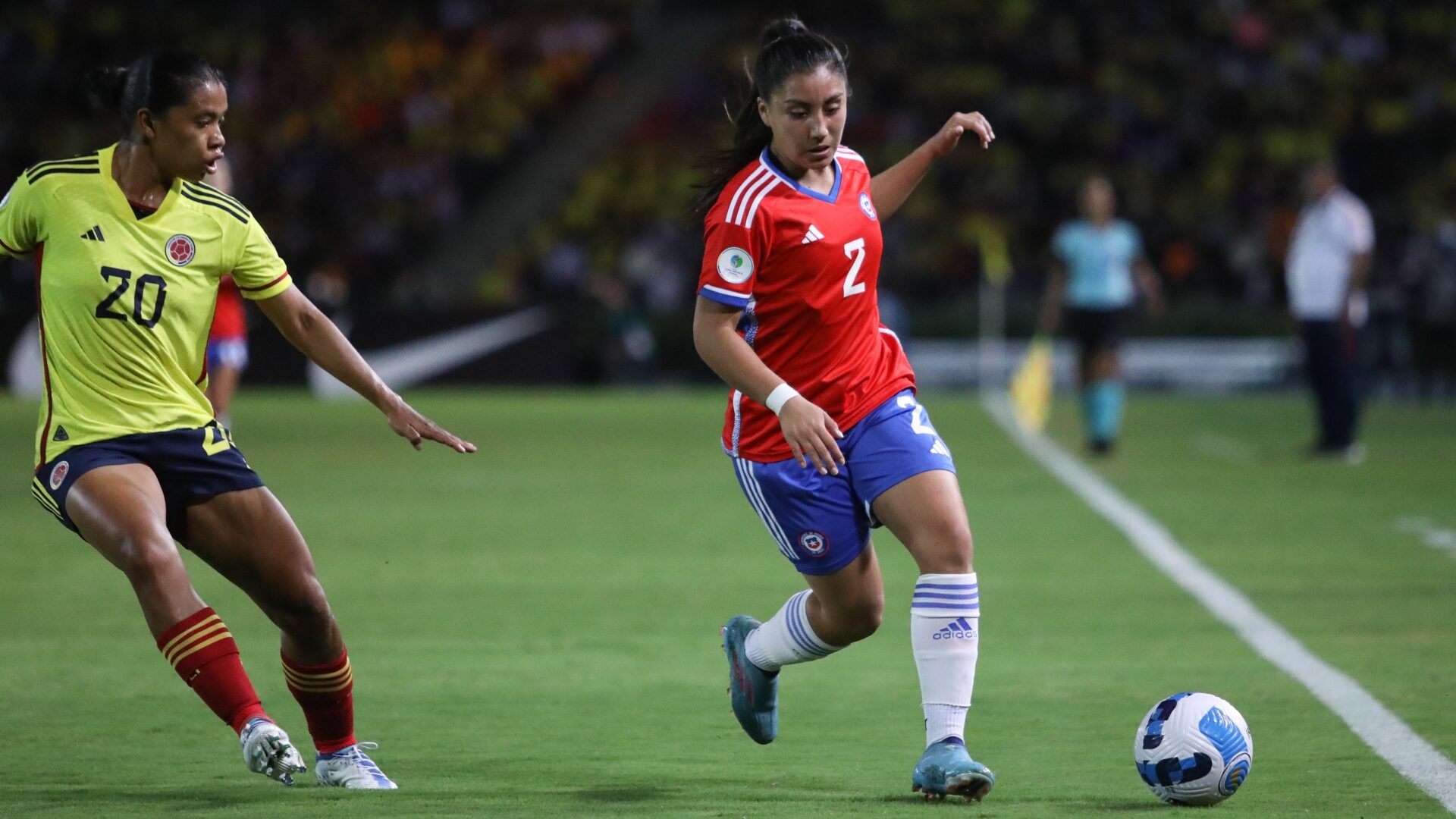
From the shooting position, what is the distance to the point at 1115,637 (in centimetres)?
795

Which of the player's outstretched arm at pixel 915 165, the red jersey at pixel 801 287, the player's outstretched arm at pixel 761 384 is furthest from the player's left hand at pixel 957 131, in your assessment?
the player's outstretched arm at pixel 761 384

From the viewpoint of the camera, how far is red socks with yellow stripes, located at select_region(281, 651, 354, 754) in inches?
210

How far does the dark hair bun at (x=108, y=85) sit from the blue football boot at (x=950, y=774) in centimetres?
276

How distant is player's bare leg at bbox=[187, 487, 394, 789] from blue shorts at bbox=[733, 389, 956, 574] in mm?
1278

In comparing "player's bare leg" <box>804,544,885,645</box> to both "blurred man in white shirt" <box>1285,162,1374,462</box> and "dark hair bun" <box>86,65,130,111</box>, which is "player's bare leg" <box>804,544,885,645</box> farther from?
"blurred man in white shirt" <box>1285,162,1374,462</box>

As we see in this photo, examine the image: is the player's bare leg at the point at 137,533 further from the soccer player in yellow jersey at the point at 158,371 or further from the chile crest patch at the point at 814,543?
the chile crest patch at the point at 814,543

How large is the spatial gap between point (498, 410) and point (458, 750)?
651 inches

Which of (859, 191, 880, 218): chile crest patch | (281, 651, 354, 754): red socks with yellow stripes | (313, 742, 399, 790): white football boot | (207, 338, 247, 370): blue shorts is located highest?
(859, 191, 880, 218): chile crest patch

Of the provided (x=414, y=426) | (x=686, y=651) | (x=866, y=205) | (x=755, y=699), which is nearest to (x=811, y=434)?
(x=866, y=205)

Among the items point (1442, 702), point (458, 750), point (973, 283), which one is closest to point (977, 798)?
point (458, 750)

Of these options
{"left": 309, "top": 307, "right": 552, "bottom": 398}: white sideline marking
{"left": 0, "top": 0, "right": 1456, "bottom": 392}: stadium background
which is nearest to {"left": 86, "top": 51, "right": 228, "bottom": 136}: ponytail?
{"left": 309, "top": 307, "right": 552, "bottom": 398}: white sideline marking

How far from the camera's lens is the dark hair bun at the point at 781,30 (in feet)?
17.6

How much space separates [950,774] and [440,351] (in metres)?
21.5

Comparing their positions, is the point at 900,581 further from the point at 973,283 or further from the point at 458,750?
the point at 973,283
